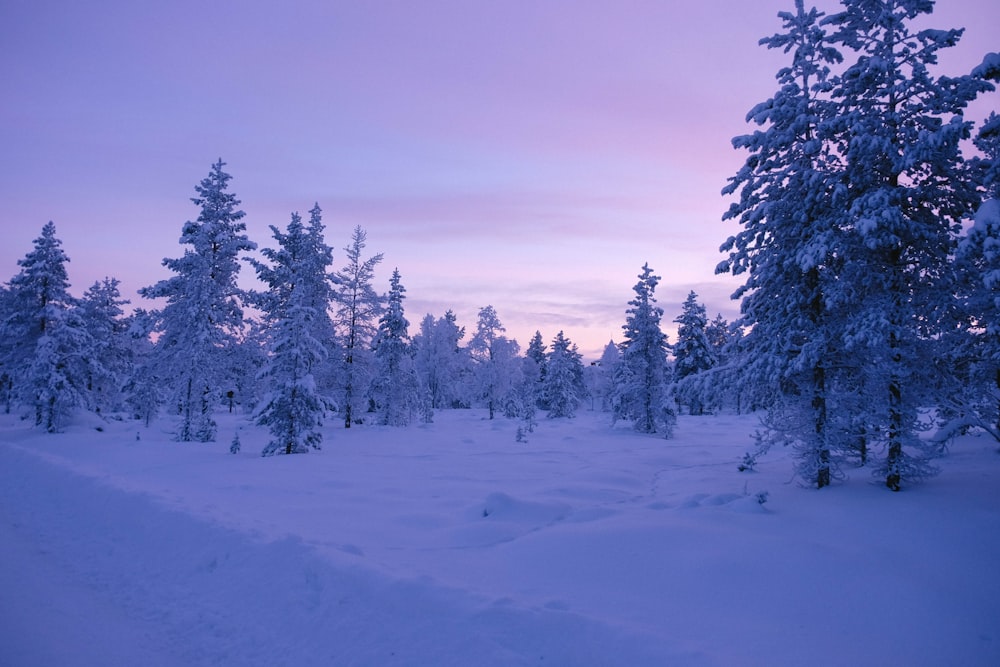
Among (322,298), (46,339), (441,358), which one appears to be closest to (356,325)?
(322,298)

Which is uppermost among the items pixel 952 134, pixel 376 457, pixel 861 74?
pixel 861 74

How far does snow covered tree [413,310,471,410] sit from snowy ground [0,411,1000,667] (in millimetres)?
50431

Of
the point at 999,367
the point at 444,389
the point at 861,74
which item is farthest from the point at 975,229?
the point at 444,389

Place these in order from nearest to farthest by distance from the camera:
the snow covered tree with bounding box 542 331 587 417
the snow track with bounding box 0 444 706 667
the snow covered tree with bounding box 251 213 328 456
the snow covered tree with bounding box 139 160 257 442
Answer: the snow track with bounding box 0 444 706 667 < the snow covered tree with bounding box 251 213 328 456 < the snow covered tree with bounding box 139 160 257 442 < the snow covered tree with bounding box 542 331 587 417

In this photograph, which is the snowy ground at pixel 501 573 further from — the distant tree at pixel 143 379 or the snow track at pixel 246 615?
the distant tree at pixel 143 379

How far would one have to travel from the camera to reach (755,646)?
17.3ft

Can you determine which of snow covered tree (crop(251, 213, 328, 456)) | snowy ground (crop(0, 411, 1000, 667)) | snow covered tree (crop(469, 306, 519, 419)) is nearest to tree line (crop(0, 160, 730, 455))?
snow covered tree (crop(251, 213, 328, 456))

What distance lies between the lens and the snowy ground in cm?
527

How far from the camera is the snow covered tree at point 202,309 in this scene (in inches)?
1013

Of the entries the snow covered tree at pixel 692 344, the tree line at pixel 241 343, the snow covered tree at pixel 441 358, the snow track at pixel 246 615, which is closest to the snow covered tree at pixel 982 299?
the snow track at pixel 246 615

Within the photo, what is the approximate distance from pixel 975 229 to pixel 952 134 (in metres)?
3.27

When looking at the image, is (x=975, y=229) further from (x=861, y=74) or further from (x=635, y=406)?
(x=635, y=406)

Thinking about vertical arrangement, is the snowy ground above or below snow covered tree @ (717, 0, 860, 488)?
below

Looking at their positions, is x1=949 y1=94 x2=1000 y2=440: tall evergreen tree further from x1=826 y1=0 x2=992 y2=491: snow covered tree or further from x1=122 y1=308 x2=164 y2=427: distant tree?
x1=122 y1=308 x2=164 y2=427: distant tree
